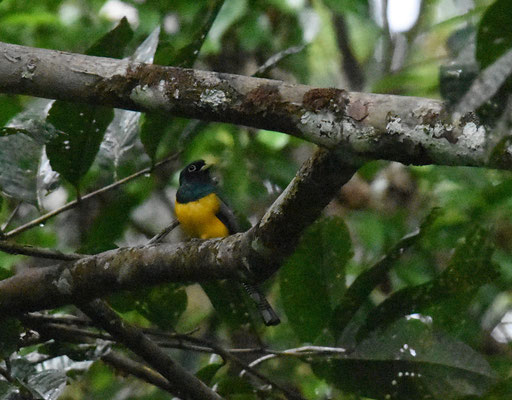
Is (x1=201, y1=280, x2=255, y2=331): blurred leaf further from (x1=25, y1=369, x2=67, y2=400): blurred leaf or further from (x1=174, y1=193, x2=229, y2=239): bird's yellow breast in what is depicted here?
(x1=174, y1=193, x2=229, y2=239): bird's yellow breast

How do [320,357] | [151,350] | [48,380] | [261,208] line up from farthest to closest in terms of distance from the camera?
[261,208], [320,357], [151,350], [48,380]

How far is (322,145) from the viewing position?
1.72 metres

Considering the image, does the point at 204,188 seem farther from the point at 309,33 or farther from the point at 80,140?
the point at 309,33

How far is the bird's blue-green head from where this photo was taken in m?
4.01

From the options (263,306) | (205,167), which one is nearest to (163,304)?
(263,306)

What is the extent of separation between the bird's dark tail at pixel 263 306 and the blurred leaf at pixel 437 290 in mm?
327

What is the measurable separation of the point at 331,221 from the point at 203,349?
0.59 m

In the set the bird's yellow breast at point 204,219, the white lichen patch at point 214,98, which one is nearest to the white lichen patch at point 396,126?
the white lichen patch at point 214,98

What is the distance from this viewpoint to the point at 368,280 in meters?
2.59

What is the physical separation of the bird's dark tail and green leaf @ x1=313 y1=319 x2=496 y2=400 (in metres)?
0.23

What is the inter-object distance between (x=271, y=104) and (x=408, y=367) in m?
1.20

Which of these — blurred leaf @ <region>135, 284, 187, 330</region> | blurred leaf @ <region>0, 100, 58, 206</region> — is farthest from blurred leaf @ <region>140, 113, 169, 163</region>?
blurred leaf @ <region>135, 284, 187, 330</region>

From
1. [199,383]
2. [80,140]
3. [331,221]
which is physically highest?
[80,140]

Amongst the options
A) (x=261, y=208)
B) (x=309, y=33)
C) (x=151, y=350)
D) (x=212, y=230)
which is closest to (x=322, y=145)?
(x=151, y=350)
